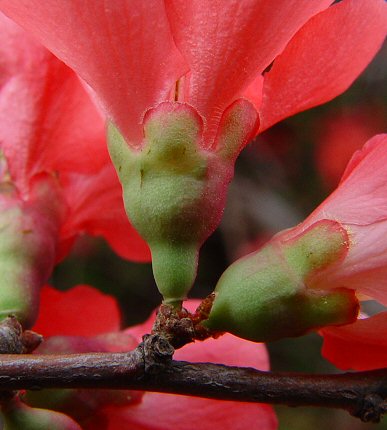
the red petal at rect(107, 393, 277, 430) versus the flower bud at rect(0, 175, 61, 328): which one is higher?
the flower bud at rect(0, 175, 61, 328)

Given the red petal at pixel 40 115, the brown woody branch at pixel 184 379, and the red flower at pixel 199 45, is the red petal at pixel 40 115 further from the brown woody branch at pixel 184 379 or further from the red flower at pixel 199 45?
the brown woody branch at pixel 184 379

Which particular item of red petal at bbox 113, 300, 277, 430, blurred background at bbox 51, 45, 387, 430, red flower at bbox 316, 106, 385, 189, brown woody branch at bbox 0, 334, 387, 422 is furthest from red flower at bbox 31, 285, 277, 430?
red flower at bbox 316, 106, 385, 189

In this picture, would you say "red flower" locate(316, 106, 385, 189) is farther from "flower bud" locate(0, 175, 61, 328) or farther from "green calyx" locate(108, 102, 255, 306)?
"green calyx" locate(108, 102, 255, 306)

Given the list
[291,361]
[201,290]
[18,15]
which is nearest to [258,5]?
[18,15]

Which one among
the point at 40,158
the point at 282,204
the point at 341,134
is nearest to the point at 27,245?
the point at 40,158

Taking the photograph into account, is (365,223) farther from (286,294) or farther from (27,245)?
(27,245)

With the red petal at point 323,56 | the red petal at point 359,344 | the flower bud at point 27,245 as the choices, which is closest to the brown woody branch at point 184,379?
the red petal at point 359,344
